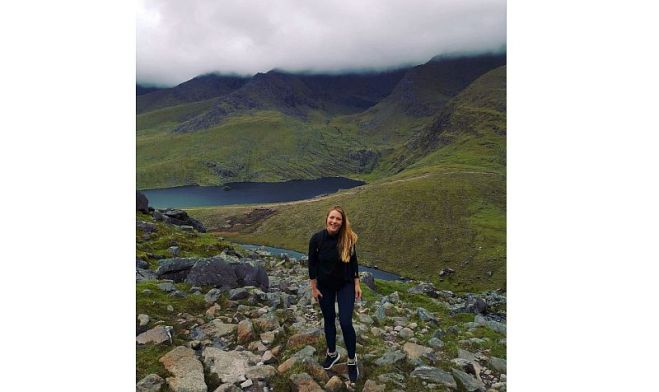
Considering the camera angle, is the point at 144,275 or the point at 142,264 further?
the point at 142,264

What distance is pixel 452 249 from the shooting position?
81000 millimetres

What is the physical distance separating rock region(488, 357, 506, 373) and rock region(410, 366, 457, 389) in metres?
1.84

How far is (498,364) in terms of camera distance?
29.9ft

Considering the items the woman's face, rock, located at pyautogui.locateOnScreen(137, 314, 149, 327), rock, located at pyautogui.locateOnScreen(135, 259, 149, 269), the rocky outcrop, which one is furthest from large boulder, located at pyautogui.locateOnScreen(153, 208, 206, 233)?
the woman's face

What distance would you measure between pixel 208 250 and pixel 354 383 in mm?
16080

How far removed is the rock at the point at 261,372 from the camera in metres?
7.43

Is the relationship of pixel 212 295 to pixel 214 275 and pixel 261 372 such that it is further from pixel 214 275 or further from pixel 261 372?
pixel 261 372

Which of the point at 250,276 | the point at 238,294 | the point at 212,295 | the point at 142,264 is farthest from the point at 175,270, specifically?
the point at 238,294

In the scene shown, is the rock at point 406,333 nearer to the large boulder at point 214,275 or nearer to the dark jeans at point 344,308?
the dark jeans at point 344,308

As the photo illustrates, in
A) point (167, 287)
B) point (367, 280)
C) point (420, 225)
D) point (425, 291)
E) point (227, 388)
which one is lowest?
point (420, 225)

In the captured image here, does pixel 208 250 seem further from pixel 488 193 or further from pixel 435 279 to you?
pixel 488 193

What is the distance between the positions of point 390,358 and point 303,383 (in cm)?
219
